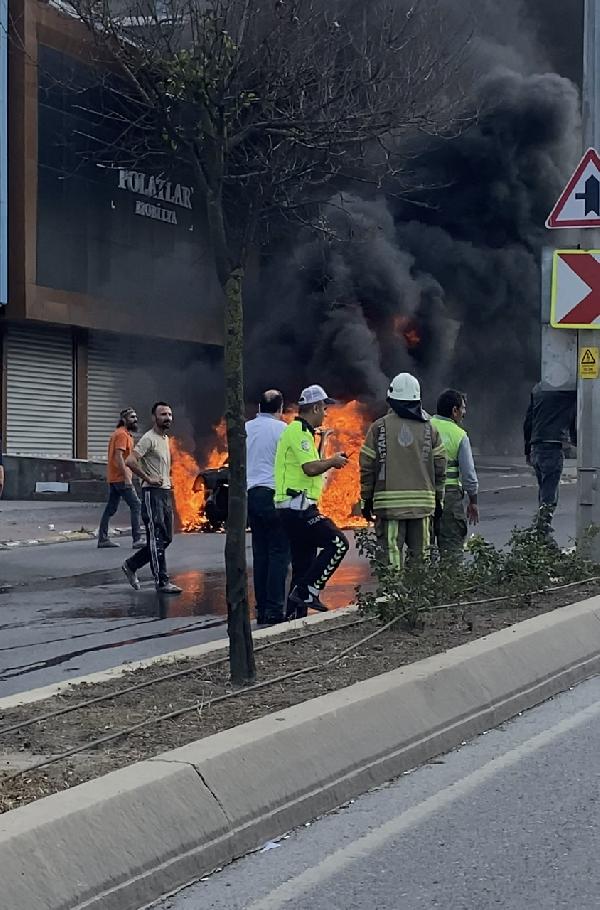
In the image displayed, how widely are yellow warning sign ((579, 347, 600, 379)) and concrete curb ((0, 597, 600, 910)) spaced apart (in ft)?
13.1

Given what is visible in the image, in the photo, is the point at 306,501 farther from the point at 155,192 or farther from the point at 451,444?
the point at 155,192

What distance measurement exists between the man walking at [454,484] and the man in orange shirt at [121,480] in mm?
6146

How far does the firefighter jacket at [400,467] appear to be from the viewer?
30.1ft

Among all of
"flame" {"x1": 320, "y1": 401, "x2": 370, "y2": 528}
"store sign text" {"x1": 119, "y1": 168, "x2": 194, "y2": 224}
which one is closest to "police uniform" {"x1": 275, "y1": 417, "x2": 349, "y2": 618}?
"flame" {"x1": 320, "y1": 401, "x2": 370, "y2": 528}

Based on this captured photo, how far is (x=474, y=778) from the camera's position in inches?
230

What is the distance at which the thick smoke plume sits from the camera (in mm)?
28719

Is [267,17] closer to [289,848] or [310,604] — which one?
[310,604]

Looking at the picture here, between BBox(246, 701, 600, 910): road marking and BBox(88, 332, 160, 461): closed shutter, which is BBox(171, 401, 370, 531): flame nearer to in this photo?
BBox(88, 332, 160, 461): closed shutter

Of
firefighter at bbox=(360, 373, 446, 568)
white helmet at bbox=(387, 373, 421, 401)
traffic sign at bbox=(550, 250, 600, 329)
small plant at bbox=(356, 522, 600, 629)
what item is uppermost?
traffic sign at bbox=(550, 250, 600, 329)

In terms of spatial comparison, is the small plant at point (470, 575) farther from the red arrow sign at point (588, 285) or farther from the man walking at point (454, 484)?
the red arrow sign at point (588, 285)

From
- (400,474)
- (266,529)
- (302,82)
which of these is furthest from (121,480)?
(302,82)

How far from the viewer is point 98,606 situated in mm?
11391

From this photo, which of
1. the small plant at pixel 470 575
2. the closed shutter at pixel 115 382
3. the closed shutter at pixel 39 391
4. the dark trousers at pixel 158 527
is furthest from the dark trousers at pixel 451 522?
the closed shutter at pixel 115 382

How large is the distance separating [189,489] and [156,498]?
30.1 feet
